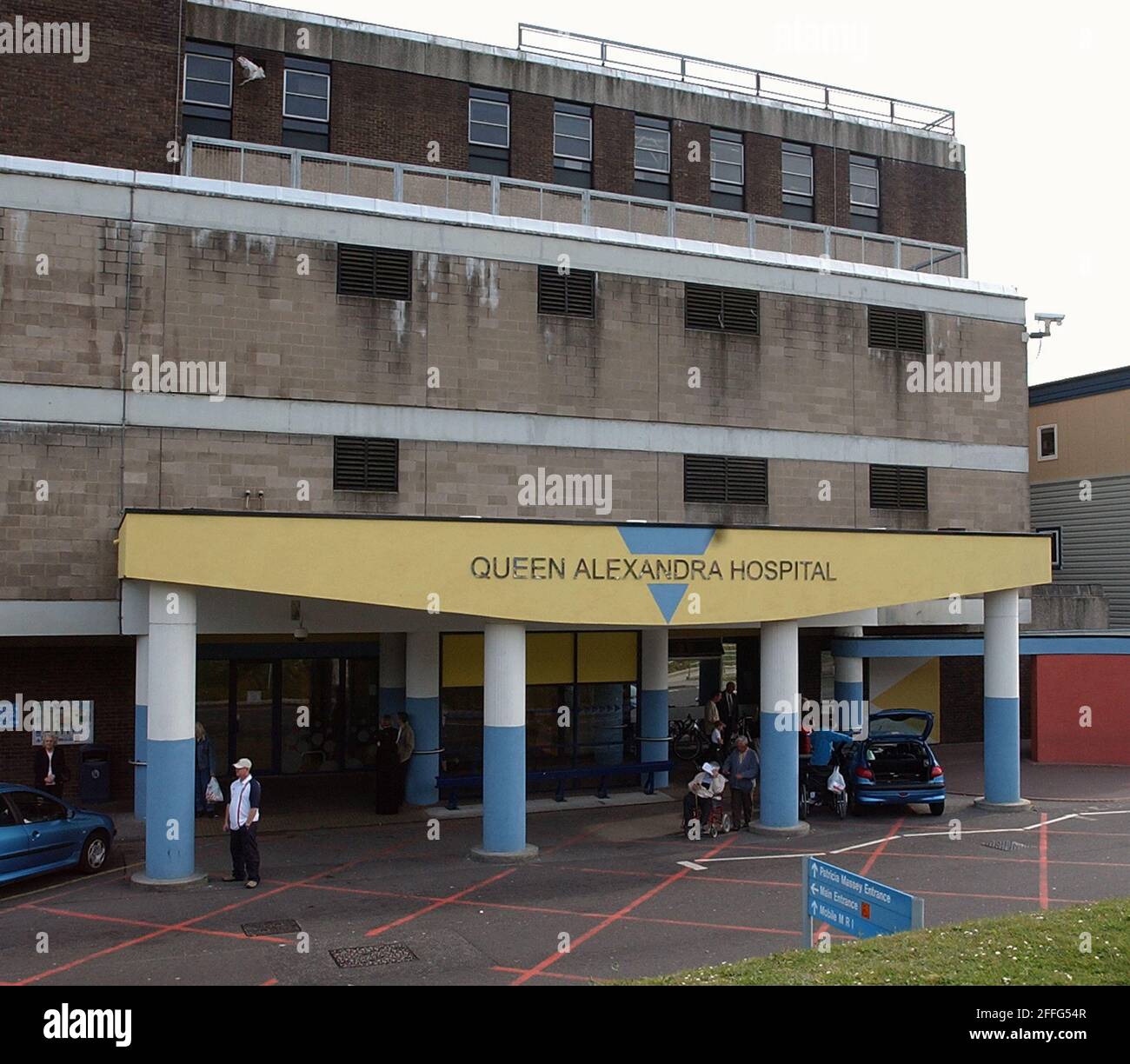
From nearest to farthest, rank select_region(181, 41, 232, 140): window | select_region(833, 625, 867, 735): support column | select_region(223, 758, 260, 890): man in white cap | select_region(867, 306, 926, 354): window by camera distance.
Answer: select_region(223, 758, 260, 890): man in white cap, select_region(867, 306, 926, 354): window, select_region(181, 41, 232, 140): window, select_region(833, 625, 867, 735): support column

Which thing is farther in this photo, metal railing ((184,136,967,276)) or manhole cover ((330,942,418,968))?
metal railing ((184,136,967,276))

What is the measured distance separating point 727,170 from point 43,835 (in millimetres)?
25811

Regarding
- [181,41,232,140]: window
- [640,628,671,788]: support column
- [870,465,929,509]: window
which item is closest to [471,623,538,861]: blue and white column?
[640,628,671,788]: support column

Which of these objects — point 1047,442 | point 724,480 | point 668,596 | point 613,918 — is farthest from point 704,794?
point 1047,442

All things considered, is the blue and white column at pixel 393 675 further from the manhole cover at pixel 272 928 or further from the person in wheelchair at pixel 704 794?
the manhole cover at pixel 272 928

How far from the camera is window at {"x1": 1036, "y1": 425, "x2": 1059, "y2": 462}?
37.4m

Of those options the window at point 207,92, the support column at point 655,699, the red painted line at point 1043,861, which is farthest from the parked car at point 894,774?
the window at point 207,92

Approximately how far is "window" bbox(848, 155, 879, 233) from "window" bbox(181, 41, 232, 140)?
18228mm

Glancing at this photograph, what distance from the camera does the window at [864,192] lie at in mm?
35312

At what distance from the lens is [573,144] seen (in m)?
31.9

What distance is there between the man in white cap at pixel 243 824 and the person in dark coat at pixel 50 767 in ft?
22.4

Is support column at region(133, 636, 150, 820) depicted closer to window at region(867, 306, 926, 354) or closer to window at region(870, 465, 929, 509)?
window at region(870, 465, 929, 509)

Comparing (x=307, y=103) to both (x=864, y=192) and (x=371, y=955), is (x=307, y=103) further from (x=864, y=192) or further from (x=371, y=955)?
(x=371, y=955)
